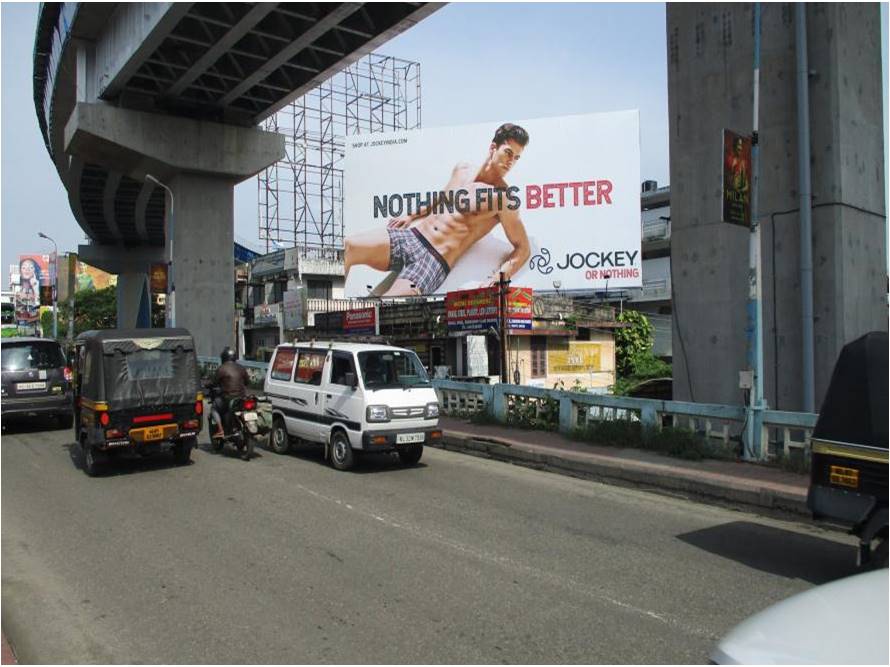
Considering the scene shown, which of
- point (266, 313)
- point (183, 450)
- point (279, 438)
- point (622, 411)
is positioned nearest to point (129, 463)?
point (183, 450)

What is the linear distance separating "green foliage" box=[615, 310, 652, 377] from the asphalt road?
26.7 m

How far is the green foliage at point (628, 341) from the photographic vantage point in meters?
35.0

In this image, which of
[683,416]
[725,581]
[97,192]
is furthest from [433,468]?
[97,192]

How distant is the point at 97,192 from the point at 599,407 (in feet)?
124

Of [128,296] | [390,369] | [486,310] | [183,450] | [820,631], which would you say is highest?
[128,296]

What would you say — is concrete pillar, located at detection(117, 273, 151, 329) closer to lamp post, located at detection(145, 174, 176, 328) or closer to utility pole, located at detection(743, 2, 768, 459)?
lamp post, located at detection(145, 174, 176, 328)

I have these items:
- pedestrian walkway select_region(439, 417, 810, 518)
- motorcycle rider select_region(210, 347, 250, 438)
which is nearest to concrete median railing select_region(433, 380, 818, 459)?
pedestrian walkway select_region(439, 417, 810, 518)

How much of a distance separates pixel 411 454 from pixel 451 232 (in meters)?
29.9

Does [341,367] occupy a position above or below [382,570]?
above

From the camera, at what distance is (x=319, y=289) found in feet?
155

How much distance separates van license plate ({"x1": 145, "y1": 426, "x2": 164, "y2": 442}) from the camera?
983 centimetres

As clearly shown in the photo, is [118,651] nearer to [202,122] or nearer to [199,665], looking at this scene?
[199,665]

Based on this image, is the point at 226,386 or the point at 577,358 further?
the point at 577,358

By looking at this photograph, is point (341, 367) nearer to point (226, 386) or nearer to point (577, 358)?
point (226, 386)
